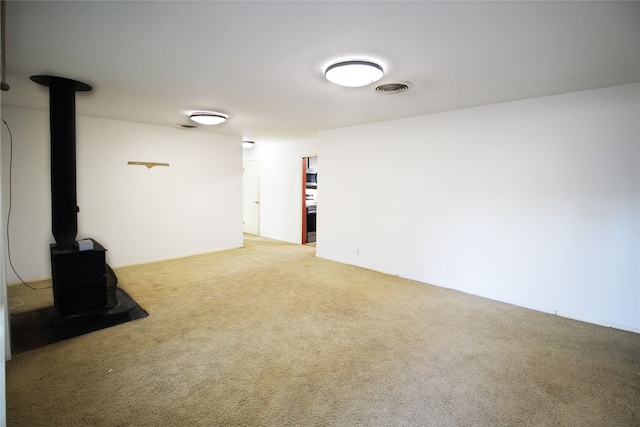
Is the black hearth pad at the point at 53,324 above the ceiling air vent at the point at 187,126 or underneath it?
underneath

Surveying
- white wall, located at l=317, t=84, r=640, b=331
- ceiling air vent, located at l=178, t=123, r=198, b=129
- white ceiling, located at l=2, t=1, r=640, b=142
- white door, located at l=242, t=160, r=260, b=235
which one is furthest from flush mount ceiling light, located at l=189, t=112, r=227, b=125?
white door, located at l=242, t=160, r=260, b=235

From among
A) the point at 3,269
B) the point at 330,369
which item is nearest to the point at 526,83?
the point at 330,369

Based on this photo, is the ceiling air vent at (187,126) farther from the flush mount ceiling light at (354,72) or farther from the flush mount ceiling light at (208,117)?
the flush mount ceiling light at (354,72)

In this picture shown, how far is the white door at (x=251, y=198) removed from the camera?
7949 mm

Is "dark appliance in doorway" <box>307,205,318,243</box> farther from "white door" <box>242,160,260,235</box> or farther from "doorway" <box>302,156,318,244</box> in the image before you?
"white door" <box>242,160,260,235</box>

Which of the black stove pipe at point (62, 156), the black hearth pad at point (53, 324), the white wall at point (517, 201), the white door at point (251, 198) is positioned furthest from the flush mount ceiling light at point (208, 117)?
the white door at point (251, 198)

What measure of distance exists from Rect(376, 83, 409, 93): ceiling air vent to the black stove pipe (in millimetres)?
3006

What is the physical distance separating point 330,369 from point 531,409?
53.7 inches

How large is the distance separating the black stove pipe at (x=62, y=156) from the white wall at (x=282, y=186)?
4255 mm

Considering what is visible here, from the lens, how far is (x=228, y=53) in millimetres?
2340

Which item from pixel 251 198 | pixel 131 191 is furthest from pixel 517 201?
pixel 251 198

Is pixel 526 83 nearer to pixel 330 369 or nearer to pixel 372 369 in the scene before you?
pixel 372 369

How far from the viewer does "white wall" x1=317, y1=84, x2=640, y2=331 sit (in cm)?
308

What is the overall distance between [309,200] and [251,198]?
159 centimetres
